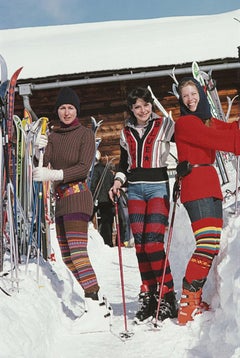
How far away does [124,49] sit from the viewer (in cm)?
1255

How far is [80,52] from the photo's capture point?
41.6ft

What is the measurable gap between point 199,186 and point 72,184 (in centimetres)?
94

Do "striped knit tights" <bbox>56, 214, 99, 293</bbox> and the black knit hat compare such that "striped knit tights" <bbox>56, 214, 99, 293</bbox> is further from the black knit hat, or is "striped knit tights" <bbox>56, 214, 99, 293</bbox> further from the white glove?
the black knit hat

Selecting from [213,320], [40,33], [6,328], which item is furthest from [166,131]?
[40,33]

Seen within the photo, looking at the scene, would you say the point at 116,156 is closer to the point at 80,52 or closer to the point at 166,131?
the point at 80,52

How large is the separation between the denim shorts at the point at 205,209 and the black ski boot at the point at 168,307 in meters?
0.61

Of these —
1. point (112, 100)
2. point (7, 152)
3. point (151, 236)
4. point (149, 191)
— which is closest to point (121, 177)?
point (149, 191)

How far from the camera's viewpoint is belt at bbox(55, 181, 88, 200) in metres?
3.58

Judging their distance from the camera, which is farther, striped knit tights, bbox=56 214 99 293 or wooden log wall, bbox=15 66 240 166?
wooden log wall, bbox=15 66 240 166

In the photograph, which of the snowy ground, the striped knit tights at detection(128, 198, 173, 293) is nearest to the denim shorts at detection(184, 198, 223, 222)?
the snowy ground

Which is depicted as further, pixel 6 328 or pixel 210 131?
pixel 210 131

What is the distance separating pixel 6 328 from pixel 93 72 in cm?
872

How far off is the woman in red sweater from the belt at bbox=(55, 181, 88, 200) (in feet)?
2.47

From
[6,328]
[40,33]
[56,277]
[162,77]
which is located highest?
[40,33]
